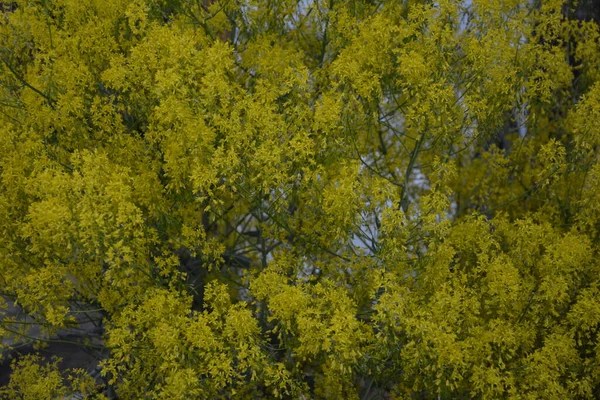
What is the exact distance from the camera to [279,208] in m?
7.48

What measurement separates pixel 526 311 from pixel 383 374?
5.20 ft

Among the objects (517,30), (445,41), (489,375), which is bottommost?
(489,375)

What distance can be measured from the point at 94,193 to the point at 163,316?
134cm

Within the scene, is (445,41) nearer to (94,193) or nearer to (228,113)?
(228,113)

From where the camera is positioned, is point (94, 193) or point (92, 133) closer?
point (94, 193)

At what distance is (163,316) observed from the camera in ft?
23.8

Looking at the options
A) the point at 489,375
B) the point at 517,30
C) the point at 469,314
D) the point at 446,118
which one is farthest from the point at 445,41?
the point at 489,375

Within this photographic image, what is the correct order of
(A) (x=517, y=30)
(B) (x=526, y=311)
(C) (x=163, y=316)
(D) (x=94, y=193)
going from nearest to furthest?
(D) (x=94, y=193) < (C) (x=163, y=316) < (B) (x=526, y=311) < (A) (x=517, y=30)

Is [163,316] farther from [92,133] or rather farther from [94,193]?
[92,133]

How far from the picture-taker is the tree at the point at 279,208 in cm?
691

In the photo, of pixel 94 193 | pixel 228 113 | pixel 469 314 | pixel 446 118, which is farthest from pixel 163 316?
pixel 446 118

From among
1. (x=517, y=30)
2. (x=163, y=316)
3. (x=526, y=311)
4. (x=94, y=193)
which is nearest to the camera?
(x=94, y=193)

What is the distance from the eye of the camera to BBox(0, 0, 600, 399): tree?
22.7ft

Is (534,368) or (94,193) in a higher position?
(94,193)
